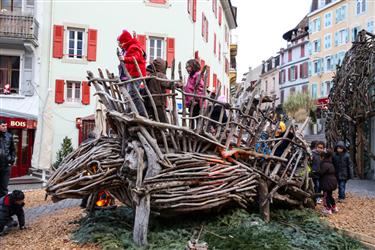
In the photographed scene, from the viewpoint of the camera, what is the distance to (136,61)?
5.90m

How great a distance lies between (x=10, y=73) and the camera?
19172mm

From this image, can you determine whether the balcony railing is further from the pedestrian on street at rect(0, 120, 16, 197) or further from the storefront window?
the pedestrian on street at rect(0, 120, 16, 197)

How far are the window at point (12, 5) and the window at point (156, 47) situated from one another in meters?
6.64

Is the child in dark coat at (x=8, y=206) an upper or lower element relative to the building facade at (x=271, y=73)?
lower

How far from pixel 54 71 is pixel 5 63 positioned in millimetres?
2282

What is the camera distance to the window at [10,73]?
1900 cm

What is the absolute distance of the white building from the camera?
19.8m

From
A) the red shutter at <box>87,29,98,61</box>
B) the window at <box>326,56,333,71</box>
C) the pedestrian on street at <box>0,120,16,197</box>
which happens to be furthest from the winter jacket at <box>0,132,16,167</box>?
the window at <box>326,56,333,71</box>

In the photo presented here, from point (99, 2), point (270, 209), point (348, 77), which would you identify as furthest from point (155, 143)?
point (99, 2)

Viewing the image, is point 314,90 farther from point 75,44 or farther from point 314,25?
point 75,44

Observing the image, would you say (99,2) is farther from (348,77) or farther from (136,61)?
(136,61)

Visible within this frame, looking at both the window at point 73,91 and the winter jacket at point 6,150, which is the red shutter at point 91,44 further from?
the winter jacket at point 6,150

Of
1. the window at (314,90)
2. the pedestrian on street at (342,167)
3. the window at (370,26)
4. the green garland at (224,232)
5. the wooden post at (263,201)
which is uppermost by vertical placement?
the window at (370,26)

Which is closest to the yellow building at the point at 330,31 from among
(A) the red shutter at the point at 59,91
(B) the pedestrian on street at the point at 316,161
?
(A) the red shutter at the point at 59,91
